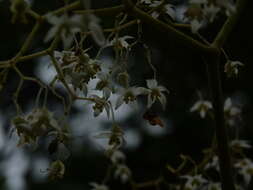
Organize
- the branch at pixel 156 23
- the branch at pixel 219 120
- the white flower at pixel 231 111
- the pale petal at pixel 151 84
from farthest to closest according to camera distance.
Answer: the white flower at pixel 231 111 → the pale petal at pixel 151 84 → the branch at pixel 219 120 → the branch at pixel 156 23

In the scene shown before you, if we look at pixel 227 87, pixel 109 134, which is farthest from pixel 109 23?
pixel 109 134

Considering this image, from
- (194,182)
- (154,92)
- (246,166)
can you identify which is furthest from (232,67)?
(246,166)

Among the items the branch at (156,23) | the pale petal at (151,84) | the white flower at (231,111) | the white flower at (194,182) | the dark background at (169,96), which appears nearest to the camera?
the branch at (156,23)

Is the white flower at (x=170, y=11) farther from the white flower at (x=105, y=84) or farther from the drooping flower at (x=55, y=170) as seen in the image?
the drooping flower at (x=55, y=170)

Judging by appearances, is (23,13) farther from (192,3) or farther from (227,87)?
(227,87)

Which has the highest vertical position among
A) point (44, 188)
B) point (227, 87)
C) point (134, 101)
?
point (227, 87)

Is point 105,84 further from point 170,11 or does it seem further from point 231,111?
point 231,111

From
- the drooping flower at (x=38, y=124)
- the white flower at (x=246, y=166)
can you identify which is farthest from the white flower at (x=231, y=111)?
the drooping flower at (x=38, y=124)

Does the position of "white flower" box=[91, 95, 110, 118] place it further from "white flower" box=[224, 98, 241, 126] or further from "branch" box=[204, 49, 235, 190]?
"white flower" box=[224, 98, 241, 126]
